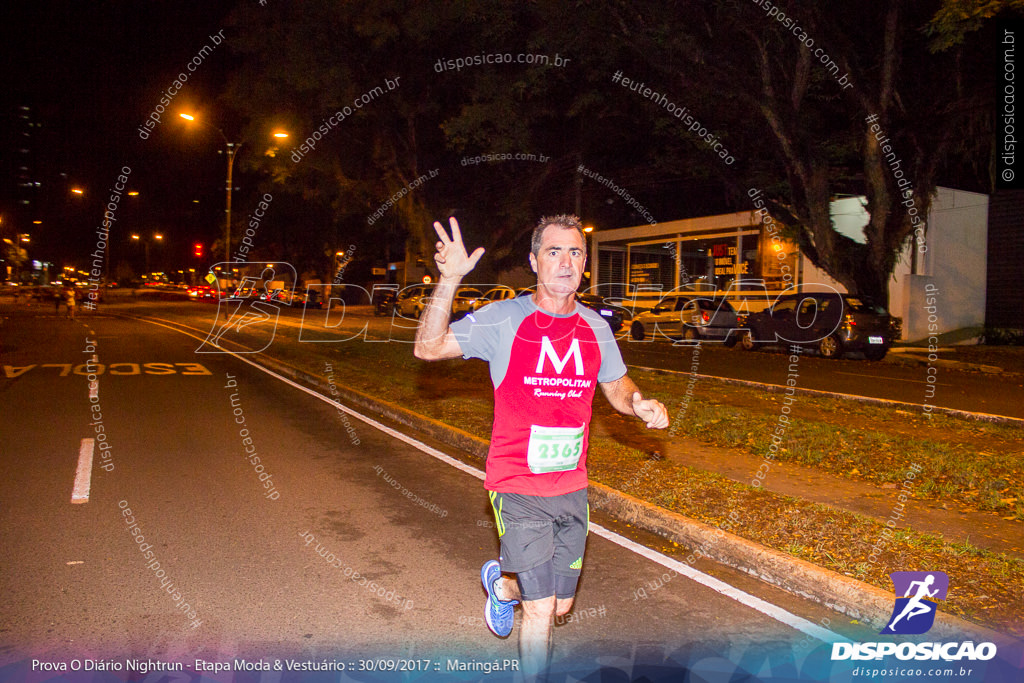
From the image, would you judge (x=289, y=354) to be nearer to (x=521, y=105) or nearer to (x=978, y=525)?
(x=521, y=105)

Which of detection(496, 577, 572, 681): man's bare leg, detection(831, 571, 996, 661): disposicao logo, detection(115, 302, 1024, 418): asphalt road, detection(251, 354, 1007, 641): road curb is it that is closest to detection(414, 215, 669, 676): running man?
detection(496, 577, 572, 681): man's bare leg

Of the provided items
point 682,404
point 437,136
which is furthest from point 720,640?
point 437,136

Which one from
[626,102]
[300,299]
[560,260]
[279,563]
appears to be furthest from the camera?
[300,299]

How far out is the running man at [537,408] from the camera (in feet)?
10.5

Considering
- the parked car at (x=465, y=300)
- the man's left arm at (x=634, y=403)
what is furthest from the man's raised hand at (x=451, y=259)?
the parked car at (x=465, y=300)

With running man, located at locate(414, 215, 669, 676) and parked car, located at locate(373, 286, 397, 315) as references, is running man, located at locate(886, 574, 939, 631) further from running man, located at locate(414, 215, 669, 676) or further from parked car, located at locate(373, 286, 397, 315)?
parked car, located at locate(373, 286, 397, 315)

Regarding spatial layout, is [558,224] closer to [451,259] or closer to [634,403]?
[451,259]

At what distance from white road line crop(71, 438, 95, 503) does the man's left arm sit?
4918 millimetres

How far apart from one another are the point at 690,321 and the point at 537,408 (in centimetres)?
2160

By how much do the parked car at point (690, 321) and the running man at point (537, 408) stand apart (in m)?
20.5

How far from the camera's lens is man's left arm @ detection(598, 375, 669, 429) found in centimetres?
347

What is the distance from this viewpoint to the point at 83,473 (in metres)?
7.21

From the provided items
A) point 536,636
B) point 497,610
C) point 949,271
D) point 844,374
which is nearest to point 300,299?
point 949,271

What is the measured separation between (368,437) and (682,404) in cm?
459
